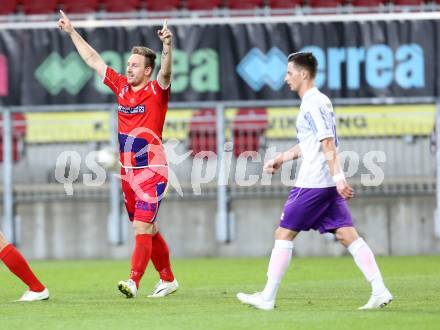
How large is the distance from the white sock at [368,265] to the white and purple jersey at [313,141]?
0.53m

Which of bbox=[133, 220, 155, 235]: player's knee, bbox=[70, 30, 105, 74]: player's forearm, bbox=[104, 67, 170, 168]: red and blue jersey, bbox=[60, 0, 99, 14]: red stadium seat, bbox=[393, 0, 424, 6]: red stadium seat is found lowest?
bbox=[133, 220, 155, 235]: player's knee

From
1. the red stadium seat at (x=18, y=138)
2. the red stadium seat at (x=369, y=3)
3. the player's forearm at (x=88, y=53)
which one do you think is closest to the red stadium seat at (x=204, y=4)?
the red stadium seat at (x=369, y=3)

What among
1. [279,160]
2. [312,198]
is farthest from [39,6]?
[312,198]

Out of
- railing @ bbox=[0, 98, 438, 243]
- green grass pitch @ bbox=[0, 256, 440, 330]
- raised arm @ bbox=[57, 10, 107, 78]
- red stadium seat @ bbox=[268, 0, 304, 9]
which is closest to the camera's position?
green grass pitch @ bbox=[0, 256, 440, 330]

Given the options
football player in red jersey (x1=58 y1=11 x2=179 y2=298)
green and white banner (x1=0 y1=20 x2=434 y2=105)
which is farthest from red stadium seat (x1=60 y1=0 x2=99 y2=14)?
football player in red jersey (x1=58 y1=11 x2=179 y2=298)

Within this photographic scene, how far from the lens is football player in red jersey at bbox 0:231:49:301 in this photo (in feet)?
31.6

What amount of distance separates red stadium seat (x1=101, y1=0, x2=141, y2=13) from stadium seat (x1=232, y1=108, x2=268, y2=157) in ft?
12.7

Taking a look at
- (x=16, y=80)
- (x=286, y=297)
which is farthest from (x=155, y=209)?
(x=16, y=80)

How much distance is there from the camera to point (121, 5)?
19500 millimetres

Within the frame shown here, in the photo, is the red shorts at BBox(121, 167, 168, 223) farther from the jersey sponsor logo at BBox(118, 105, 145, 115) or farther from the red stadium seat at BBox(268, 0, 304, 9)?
the red stadium seat at BBox(268, 0, 304, 9)

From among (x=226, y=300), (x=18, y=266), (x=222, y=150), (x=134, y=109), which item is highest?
(x=134, y=109)

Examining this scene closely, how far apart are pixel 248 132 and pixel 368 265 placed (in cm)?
796

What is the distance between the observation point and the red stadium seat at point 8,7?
1920 cm

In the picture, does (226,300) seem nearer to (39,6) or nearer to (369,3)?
(369,3)
